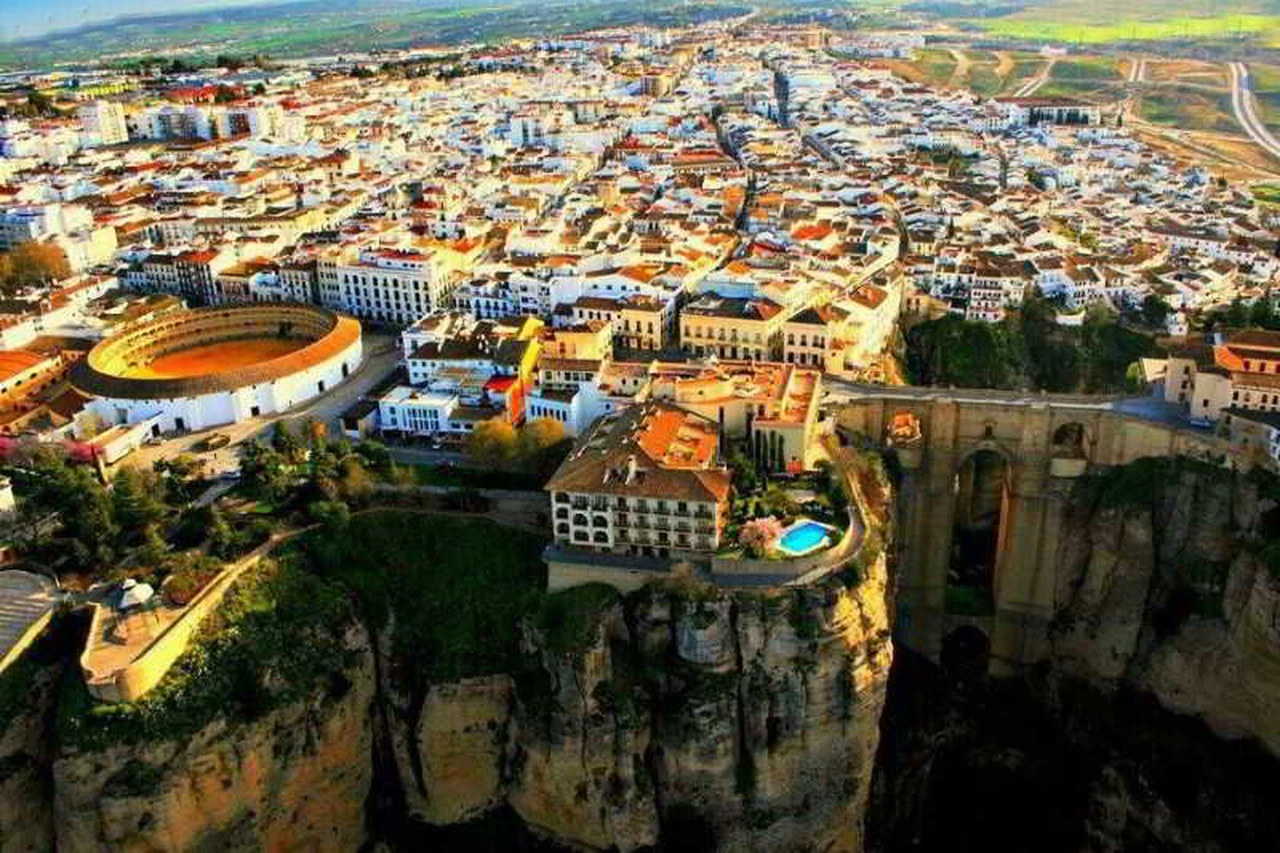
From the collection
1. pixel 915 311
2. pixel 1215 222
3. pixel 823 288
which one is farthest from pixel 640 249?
pixel 1215 222

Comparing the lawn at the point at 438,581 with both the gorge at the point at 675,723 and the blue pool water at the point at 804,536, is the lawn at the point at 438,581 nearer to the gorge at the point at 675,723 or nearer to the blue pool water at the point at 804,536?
the gorge at the point at 675,723

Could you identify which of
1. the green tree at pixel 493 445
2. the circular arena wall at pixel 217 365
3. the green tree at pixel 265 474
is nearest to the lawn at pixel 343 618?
the green tree at pixel 265 474

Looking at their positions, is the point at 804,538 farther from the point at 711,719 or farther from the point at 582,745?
the point at 582,745

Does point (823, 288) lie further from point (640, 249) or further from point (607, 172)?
point (607, 172)

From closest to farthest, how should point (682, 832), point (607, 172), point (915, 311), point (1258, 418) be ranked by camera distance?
point (682, 832), point (1258, 418), point (915, 311), point (607, 172)

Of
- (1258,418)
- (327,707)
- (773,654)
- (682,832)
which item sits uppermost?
(1258,418)

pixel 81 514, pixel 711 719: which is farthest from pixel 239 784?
pixel 711 719

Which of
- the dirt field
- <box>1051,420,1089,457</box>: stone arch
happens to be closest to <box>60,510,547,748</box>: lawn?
the dirt field
